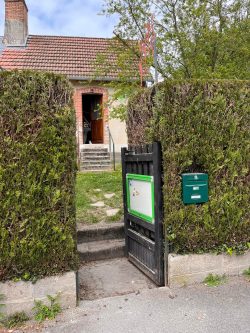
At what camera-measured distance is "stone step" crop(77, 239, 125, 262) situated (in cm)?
427

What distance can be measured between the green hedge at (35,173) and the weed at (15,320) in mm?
340

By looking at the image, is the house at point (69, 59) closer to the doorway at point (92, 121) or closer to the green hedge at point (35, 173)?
the doorway at point (92, 121)

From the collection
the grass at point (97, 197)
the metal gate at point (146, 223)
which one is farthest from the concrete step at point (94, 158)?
the metal gate at point (146, 223)

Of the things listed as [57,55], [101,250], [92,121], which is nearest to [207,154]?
[101,250]

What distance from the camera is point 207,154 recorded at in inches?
135

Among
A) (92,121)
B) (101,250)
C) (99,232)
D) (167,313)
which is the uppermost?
(92,121)

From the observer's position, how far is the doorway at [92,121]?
45.5 ft

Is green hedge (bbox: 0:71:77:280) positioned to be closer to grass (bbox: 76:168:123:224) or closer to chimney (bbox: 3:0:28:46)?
grass (bbox: 76:168:123:224)

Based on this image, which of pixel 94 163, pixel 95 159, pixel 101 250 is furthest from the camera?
pixel 95 159

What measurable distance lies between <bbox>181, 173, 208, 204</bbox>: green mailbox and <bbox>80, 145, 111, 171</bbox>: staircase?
7588 mm

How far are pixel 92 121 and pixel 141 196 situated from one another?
11.6 meters

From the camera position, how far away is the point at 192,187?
11.1 feet

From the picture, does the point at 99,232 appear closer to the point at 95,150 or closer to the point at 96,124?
the point at 95,150

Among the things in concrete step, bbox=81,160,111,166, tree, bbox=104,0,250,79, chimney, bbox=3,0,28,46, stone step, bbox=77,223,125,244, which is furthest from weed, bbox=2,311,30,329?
chimney, bbox=3,0,28,46
